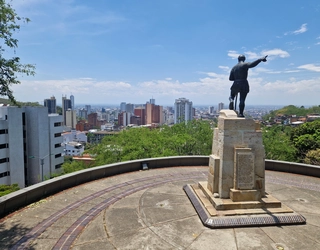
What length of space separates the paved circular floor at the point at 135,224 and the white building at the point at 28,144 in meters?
27.9

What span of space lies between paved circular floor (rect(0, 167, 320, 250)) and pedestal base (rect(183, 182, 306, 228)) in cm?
15

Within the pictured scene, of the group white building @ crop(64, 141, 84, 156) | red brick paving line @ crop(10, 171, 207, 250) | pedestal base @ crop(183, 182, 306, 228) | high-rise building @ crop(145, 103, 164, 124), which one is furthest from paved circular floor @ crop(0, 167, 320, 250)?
high-rise building @ crop(145, 103, 164, 124)

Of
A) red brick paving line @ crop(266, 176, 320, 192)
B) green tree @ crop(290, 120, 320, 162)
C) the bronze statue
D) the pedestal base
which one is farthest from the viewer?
green tree @ crop(290, 120, 320, 162)

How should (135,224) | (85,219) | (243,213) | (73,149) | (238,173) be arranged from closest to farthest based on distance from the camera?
(135,224)
(85,219)
(243,213)
(238,173)
(73,149)

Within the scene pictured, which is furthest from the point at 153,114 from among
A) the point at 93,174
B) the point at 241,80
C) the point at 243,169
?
the point at 243,169

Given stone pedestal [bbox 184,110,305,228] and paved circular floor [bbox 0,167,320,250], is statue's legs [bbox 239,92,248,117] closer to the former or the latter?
stone pedestal [bbox 184,110,305,228]

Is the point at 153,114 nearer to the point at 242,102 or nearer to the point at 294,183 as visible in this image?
the point at 294,183

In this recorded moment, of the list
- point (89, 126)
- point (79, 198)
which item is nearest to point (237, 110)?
point (79, 198)

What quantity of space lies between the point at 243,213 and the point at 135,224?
2.87m

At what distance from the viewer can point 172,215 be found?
659 centimetres

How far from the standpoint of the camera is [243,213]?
20.9 ft

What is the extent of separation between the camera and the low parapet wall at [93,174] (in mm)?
6693

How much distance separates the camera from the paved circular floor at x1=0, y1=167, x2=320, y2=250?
5.22 metres

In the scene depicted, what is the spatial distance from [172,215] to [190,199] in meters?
1.21
